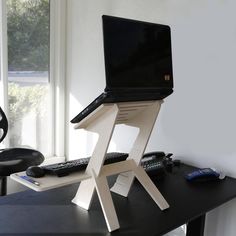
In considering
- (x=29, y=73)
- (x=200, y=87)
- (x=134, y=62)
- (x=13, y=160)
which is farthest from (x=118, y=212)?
(x=29, y=73)

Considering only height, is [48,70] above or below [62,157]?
above

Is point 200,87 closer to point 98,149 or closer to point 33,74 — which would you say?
point 98,149

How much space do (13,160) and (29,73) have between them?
895 millimetres

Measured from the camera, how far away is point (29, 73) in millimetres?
2561

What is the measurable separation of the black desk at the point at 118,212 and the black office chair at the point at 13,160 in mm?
578

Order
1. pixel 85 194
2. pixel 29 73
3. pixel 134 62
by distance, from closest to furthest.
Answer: pixel 134 62
pixel 85 194
pixel 29 73

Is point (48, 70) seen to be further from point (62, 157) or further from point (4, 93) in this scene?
point (62, 157)

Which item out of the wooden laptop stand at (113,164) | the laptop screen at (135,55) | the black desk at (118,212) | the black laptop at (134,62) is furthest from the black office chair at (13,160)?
the laptop screen at (135,55)

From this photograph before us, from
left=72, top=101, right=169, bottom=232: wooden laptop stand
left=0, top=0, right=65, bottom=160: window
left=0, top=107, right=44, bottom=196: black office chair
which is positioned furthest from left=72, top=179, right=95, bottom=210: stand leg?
left=0, top=0, right=65, bottom=160: window

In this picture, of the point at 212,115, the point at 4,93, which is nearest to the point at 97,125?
the point at 212,115

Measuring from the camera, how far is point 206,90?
5.48ft

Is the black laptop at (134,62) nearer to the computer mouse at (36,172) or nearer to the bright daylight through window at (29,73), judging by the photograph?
the computer mouse at (36,172)

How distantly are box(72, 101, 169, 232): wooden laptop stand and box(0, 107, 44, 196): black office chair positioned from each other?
0.76 metres

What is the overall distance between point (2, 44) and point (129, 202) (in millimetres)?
1654
